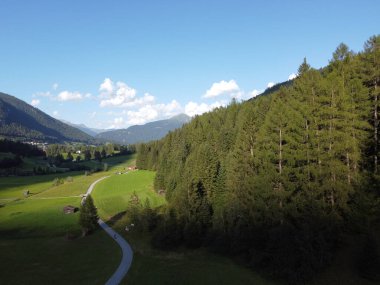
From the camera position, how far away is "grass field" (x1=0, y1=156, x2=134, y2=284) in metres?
44.9

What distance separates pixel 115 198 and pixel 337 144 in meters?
77.8

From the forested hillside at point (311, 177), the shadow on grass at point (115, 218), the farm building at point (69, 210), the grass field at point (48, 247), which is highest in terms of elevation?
the forested hillside at point (311, 177)

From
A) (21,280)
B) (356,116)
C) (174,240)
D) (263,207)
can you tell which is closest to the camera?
(356,116)

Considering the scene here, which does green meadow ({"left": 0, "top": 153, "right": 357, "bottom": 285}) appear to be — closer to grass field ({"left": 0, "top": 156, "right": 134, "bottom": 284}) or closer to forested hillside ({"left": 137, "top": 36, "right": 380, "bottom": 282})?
grass field ({"left": 0, "top": 156, "right": 134, "bottom": 284})

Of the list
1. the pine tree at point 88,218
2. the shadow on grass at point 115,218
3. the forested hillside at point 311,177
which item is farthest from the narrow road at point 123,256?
the forested hillside at point 311,177

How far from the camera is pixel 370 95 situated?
1601 inches

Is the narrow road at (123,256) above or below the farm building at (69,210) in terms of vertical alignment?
below

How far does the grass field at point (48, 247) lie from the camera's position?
147 ft

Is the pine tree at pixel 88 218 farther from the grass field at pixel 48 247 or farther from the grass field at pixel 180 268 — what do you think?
the grass field at pixel 180 268

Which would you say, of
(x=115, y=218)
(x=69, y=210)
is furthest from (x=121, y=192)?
(x=115, y=218)

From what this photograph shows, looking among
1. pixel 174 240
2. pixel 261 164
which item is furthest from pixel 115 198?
pixel 261 164

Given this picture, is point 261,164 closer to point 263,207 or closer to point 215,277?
point 263,207

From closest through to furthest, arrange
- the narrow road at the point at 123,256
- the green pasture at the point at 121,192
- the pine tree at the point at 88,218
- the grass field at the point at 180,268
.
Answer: the grass field at the point at 180,268, the narrow road at the point at 123,256, the pine tree at the point at 88,218, the green pasture at the point at 121,192

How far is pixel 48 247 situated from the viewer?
61.6 m
